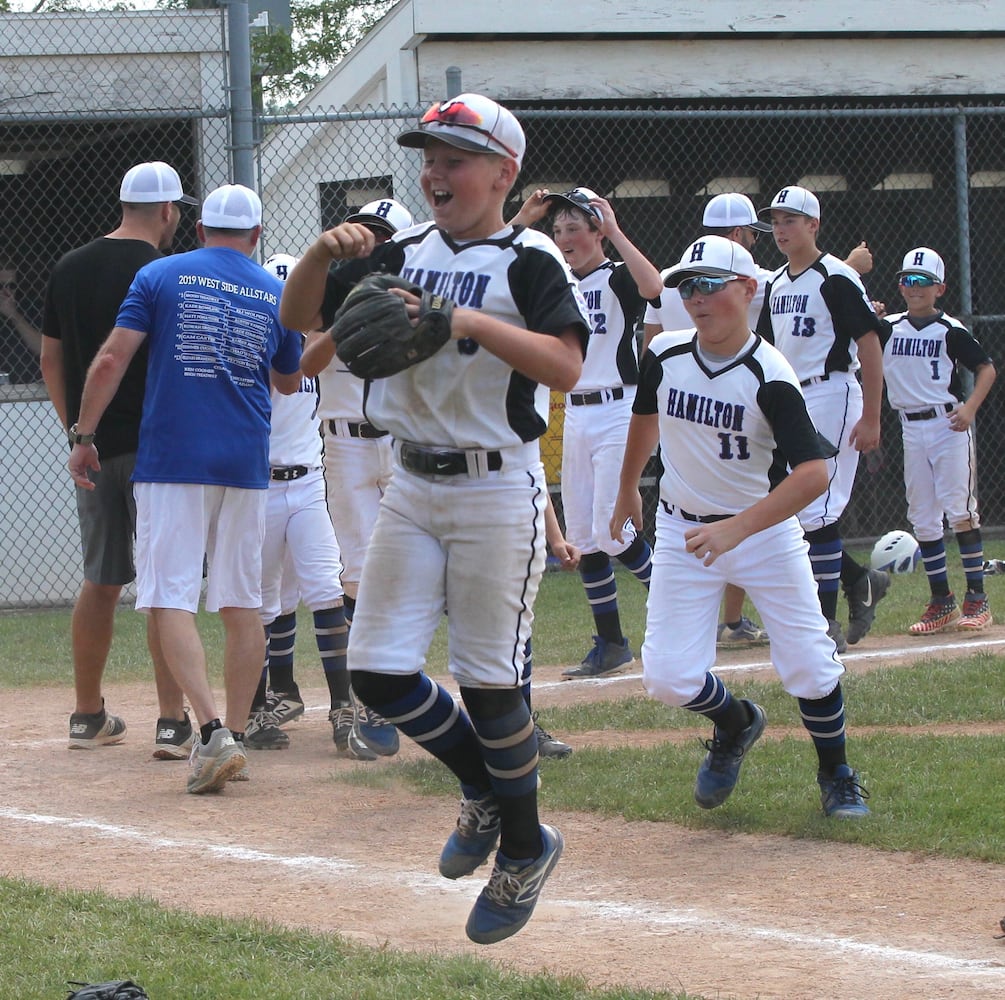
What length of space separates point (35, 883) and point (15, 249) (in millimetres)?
9476

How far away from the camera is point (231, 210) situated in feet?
19.3

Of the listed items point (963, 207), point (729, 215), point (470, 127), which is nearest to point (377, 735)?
point (470, 127)

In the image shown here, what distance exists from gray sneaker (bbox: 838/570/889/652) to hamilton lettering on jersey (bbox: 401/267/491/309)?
540cm

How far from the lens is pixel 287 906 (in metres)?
4.32

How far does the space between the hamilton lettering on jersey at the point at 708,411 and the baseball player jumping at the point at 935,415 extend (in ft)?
14.7

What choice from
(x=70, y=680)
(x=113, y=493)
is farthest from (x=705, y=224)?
(x=70, y=680)

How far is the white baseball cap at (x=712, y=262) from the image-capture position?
16.5ft

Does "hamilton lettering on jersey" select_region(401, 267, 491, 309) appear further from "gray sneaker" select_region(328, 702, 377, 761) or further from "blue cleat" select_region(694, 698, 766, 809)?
"gray sneaker" select_region(328, 702, 377, 761)

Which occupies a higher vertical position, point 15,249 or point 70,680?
point 15,249

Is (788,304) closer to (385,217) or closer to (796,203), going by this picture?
(796,203)

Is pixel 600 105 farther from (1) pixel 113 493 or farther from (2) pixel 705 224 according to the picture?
(1) pixel 113 493

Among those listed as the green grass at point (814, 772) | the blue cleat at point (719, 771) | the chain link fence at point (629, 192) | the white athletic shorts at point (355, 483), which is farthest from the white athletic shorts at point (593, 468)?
the chain link fence at point (629, 192)

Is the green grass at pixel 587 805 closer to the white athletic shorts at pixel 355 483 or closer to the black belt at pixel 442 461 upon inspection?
the white athletic shorts at pixel 355 483

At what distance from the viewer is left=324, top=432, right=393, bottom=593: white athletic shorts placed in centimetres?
651
